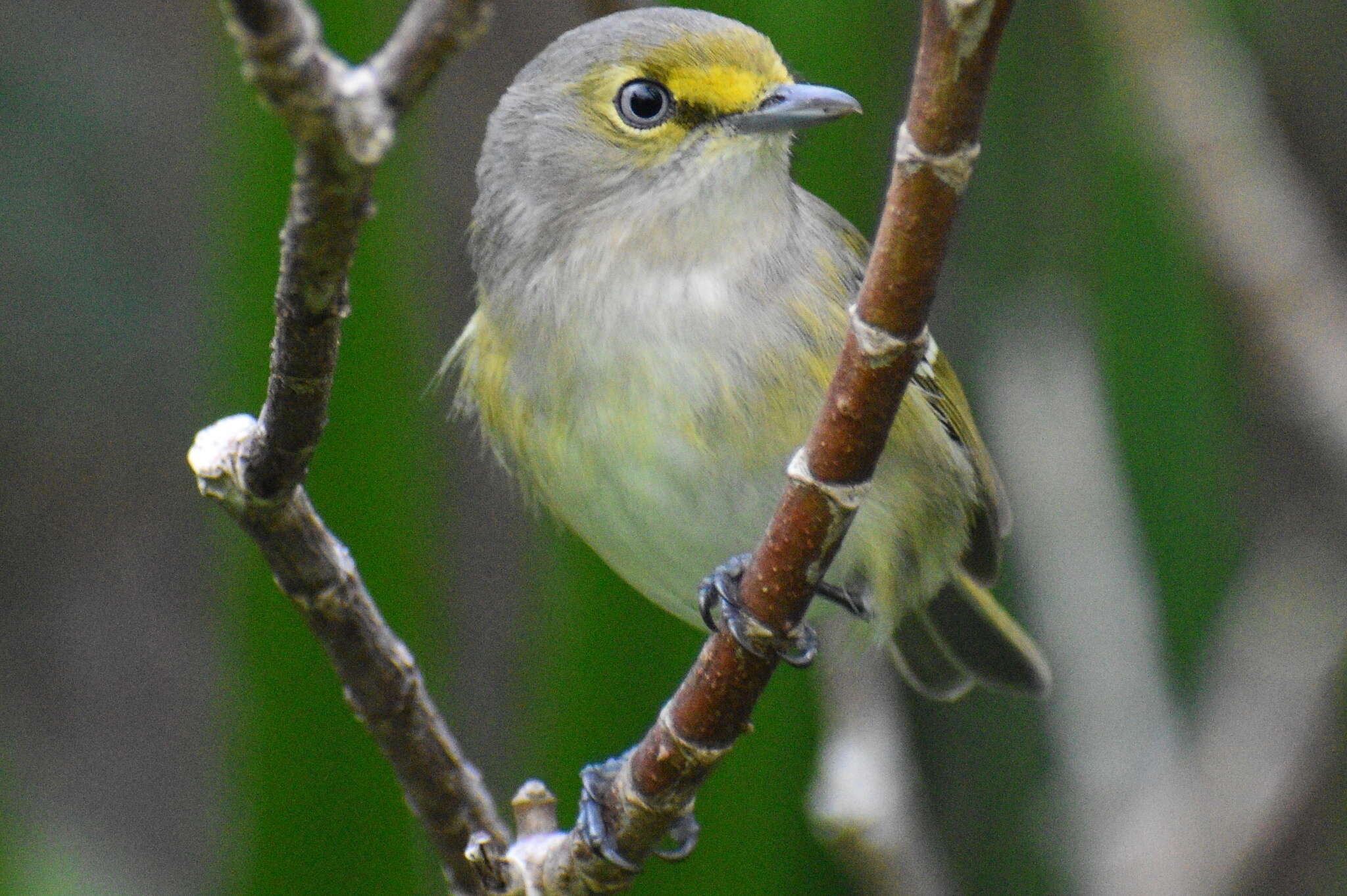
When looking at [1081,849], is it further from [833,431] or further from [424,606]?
[833,431]

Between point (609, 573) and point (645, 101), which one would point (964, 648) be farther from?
point (645, 101)

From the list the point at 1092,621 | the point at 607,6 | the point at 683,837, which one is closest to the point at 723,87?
the point at 607,6

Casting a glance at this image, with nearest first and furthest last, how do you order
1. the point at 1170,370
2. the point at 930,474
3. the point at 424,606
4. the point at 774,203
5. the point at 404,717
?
1. the point at 404,717
2. the point at 774,203
3. the point at 930,474
4. the point at 424,606
5. the point at 1170,370

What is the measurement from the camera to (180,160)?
4508 millimetres

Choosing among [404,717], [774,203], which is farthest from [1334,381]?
[404,717]

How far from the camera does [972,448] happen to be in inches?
104

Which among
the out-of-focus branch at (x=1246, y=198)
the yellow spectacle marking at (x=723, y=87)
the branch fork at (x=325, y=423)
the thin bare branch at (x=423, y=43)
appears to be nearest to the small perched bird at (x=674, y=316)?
the yellow spectacle marking at (x=723, y=87)

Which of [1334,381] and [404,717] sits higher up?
[1334,381]

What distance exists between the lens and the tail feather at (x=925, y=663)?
3023mm

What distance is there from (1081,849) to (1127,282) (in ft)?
3.49

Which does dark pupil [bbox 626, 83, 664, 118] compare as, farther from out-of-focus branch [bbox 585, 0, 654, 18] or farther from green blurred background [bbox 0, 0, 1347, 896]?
green blurred background [bbox 0, 0, 1347, 896]

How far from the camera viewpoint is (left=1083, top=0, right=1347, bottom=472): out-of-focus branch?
2.46 meters

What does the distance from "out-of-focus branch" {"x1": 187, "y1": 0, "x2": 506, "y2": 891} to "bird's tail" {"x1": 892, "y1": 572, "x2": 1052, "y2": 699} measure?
1181 millimetres

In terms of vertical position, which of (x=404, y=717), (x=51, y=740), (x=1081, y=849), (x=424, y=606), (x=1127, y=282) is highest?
(x=1127, y=282)
